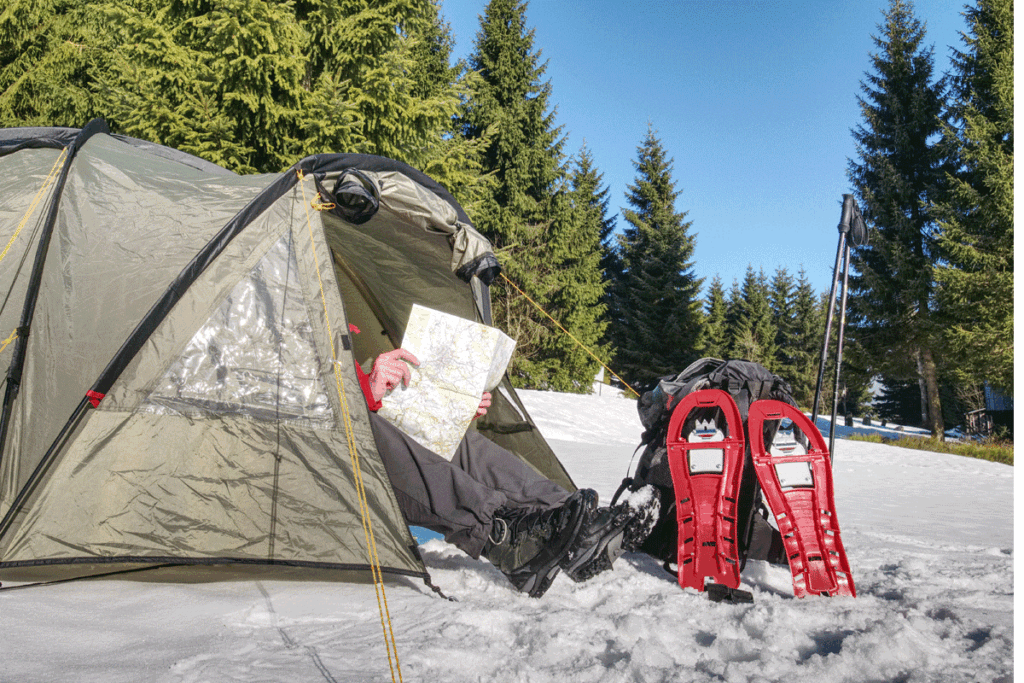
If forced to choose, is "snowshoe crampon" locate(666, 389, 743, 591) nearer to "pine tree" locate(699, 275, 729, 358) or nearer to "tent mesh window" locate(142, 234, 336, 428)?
"tent mesh window" locate(142, 234, 336, 428)

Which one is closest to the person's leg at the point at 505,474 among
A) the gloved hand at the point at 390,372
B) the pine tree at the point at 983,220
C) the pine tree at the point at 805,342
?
the gloved hand at the point at 390,372

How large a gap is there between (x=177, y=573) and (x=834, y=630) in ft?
8.18

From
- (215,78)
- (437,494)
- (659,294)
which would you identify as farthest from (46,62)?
(659,294)

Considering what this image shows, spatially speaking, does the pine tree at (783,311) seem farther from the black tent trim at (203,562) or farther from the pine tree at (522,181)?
the black tent trim at (203,562)

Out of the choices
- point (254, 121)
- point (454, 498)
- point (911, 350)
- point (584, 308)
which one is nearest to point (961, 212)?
point (911, 350)

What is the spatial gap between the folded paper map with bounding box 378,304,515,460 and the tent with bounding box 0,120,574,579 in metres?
0.54

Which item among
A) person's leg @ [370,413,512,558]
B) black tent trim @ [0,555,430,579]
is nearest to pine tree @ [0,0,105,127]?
black tent trim @ [0,555,430,579]

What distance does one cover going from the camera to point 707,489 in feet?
8.11

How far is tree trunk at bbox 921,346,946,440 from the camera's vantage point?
14.0 metres

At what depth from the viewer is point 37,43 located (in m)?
10.1

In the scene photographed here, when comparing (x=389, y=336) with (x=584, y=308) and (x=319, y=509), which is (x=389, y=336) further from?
(x=584, y=308)

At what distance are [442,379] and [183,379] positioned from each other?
1.15 meters

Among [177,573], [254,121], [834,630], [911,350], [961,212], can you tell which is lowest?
[177,573]

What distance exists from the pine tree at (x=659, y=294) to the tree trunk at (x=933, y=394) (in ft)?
22.1
